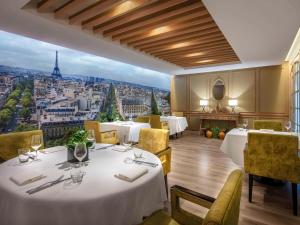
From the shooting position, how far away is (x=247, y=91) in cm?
674

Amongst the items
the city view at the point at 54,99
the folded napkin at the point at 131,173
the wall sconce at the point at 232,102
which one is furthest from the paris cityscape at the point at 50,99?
the wall sconce at the point at 232,102

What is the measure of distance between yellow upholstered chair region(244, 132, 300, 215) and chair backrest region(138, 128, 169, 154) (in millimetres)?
1048

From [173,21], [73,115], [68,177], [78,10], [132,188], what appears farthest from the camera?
[73,115]

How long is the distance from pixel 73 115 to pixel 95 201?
Answer: 13.6 feet

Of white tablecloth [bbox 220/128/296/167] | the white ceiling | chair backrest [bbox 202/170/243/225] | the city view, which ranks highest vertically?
the white ceiling

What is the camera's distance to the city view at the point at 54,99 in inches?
144

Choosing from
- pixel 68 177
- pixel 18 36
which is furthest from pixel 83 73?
pixel 68 177

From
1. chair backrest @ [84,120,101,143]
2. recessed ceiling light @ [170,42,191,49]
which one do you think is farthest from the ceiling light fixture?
chair backrest @ [84,120,101,143]

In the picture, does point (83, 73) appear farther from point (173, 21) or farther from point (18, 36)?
point (173, 21)

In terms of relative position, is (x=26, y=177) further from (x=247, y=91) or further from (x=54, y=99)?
(x=247, y=91)

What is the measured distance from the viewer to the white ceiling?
245 cm

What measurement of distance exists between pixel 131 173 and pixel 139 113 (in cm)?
574

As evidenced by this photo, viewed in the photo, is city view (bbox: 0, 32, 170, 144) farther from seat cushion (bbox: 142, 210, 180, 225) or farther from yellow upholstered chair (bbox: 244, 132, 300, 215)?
yellow upholstered chair (bbox: 244, 132, 300, 215)

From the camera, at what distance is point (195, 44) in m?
4.29
